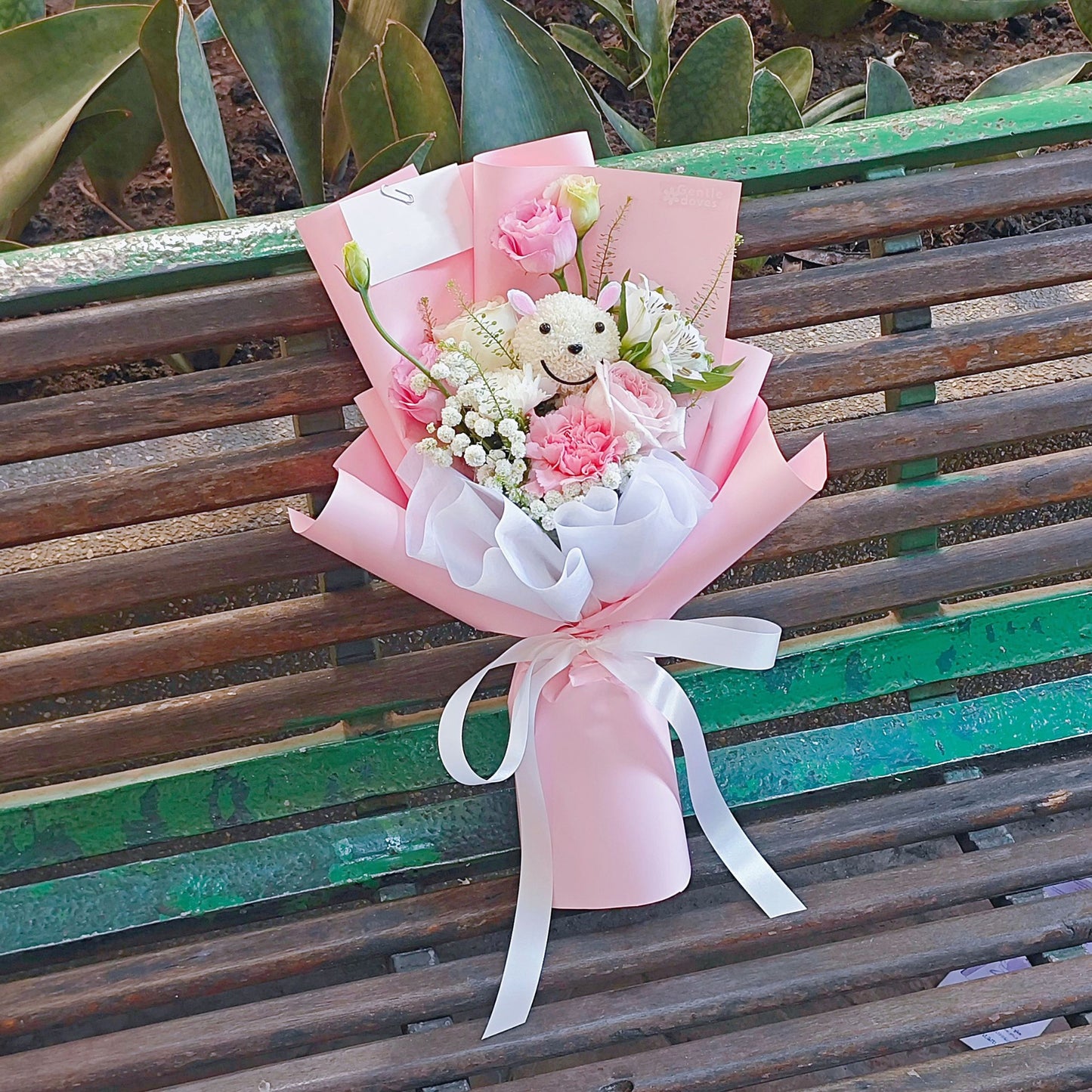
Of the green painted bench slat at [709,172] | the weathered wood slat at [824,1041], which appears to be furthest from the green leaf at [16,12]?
the weathered wood slat at [824,1041]

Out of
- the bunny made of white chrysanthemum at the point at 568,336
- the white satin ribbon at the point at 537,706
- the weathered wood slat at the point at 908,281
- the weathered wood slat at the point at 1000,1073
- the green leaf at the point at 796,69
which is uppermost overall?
the bunny made of white chrysanthemum at the point at 568,336

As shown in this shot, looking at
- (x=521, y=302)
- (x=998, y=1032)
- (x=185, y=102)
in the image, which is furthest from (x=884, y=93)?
(x=998, y=1032)

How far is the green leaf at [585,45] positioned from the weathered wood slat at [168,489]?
0.68 m

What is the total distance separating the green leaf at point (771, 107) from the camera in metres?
1.14

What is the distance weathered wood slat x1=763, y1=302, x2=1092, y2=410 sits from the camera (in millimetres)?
1069

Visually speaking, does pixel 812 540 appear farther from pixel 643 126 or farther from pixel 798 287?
pixel 643 126

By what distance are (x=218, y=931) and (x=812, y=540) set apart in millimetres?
709

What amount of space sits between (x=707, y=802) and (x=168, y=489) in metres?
0.56

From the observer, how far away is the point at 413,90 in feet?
3.48

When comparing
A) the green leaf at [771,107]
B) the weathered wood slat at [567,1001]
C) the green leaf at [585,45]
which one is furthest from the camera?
the green leaf at [585,45]

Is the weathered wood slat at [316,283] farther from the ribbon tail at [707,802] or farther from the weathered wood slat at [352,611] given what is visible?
the ribbon tail at [707,802]

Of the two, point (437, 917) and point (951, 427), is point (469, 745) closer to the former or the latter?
point (437, 917)

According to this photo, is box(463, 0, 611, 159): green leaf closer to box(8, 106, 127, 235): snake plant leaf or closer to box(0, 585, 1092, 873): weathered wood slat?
box(8, 106, 127, 235): snake plant leaf

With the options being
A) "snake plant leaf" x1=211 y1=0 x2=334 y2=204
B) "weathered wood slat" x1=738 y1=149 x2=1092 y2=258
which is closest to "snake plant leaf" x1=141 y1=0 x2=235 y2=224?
"snake plant leaf" x1=211 y1=0 x2=334 y2=204
